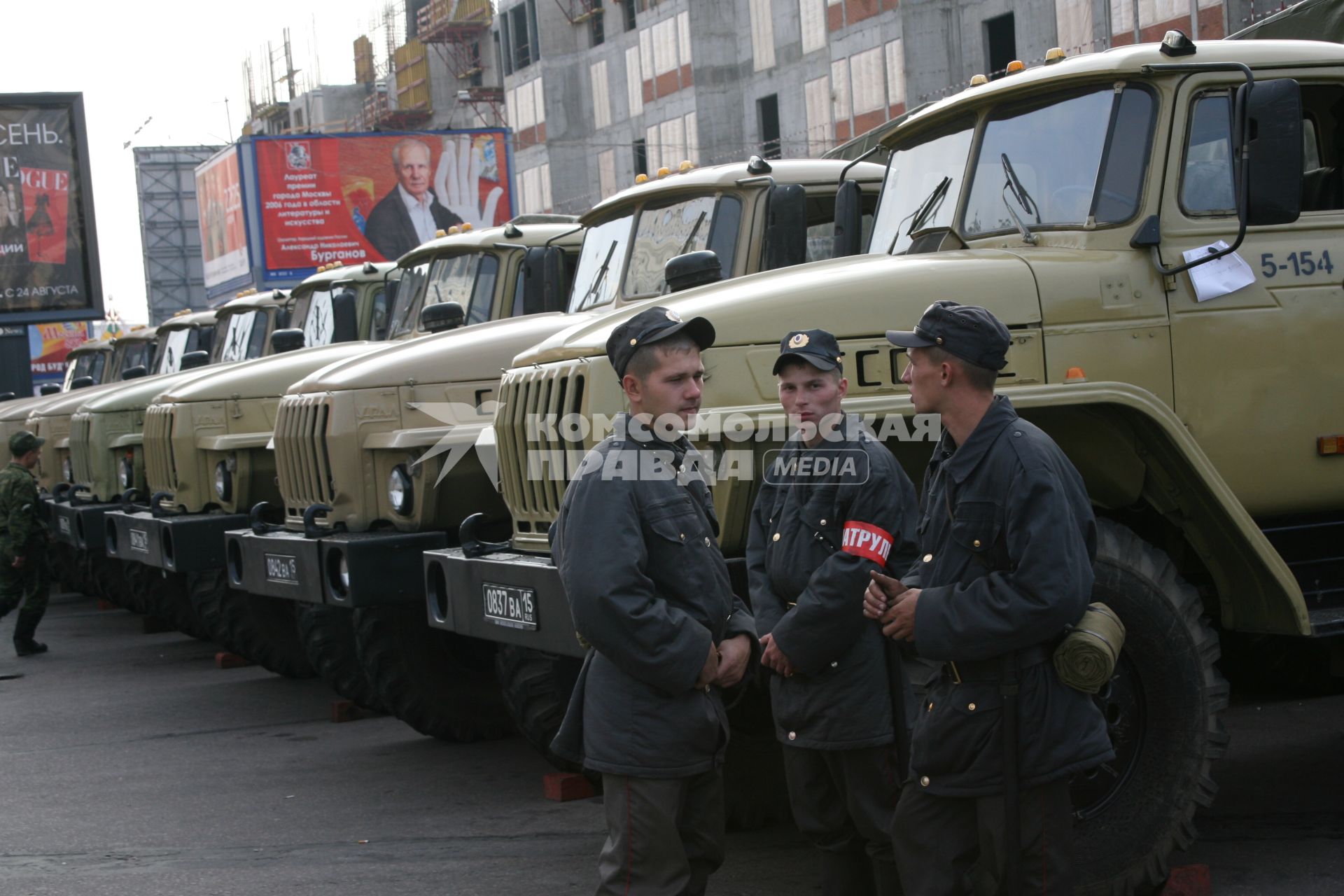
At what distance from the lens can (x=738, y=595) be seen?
4.98m

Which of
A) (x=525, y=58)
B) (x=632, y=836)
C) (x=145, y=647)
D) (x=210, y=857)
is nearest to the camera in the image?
(x=632, y=836)

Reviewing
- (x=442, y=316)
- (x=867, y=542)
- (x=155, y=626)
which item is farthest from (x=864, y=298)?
(x=155, y=626)

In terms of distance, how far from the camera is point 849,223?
700 centimetres

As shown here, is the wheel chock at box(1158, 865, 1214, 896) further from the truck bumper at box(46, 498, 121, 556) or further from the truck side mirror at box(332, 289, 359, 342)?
the truck bumper at box(46, 498, 121, 556)

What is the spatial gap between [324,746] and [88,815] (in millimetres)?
1624

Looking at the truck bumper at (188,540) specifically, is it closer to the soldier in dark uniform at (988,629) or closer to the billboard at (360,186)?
the soldier in dark uniform at (988,629)

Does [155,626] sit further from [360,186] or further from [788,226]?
[360,186]

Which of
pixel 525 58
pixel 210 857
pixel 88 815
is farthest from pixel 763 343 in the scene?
pixel 525 58

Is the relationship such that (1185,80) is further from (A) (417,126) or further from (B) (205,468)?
(A) (417,126)

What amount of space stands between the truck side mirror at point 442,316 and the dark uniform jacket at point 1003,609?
219 inches

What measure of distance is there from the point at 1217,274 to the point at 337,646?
504cm

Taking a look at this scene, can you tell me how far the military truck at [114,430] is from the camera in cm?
1176

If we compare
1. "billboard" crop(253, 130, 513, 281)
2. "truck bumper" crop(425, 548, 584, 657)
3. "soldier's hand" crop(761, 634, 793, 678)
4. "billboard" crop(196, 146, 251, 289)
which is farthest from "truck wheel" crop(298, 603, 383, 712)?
"billboard" crop(196, 146, 251, 289)

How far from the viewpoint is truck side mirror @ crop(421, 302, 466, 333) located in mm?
9039
